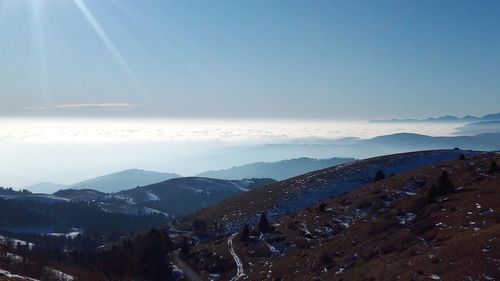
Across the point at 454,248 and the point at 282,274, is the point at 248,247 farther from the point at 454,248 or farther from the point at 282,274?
the point at 454,248

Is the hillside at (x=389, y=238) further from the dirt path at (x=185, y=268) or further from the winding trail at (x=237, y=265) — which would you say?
the dirt path at (x=185, y=268)

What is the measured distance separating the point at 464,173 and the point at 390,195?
1413 cm

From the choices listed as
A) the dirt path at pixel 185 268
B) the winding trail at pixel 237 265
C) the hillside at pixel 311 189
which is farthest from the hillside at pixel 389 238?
the hillside at pixel 311 189

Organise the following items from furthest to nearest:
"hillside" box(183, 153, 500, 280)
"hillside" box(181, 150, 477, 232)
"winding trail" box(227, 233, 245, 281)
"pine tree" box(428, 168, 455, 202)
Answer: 1. "hillside" box(181, 150, 477, 232)
2. "pine tree" box(428, 168, 455, 202)
3. "winding trail" box(227, 233, 245, 281)
4. "hillside" box(183, 153, 500, 280)

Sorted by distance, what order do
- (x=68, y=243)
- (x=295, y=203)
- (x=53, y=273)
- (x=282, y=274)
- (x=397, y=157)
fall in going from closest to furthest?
(x=53, y=273) < (x=282, y=274) < (x=295, y=203) < (x=397, y=157) < (x=68, y=243)

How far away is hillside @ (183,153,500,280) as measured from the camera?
41.7m

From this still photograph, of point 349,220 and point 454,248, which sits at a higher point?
point 454,248

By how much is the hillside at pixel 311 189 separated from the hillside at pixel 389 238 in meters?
35.0

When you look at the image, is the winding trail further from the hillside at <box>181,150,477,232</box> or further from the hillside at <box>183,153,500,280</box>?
the hillside at <box>181,150,477,232</box>

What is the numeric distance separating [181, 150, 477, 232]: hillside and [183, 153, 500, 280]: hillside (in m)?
35.0

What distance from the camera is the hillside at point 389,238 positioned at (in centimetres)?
4166

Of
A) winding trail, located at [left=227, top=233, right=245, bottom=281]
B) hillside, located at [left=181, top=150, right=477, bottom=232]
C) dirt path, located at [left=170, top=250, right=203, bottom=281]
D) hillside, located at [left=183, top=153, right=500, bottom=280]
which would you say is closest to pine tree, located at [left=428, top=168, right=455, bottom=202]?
hillside, located at [left=183, top=153, right=500, bottom=280]

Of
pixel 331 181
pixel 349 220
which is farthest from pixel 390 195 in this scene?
pixel 331 181

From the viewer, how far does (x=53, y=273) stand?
4847 cm
